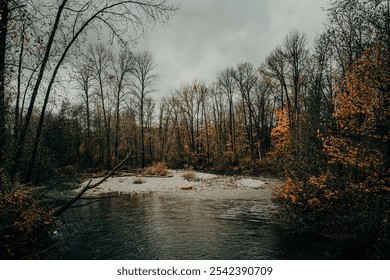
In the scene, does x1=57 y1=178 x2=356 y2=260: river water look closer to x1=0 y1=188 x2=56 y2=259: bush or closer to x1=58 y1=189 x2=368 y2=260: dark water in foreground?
x1=58 y1=189 x2=368 y2=260: dark water in foreground

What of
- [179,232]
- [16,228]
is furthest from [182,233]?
[16,228]

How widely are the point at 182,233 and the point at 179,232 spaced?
16 cm

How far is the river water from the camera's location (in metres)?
7.05

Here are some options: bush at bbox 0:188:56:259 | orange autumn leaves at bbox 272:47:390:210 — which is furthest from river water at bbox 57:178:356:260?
orange autumn leaves at bbox 272:47:390:210

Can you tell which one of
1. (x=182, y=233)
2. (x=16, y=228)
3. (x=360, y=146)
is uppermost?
(x=360, y=146)

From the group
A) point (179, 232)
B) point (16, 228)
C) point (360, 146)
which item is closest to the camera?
point (16, 228)

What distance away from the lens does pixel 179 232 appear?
346 inches

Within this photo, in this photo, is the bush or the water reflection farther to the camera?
the water reflection

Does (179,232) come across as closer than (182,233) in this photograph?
No

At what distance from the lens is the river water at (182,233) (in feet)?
23.1

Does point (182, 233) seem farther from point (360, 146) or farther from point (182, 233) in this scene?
point (360, 146)
